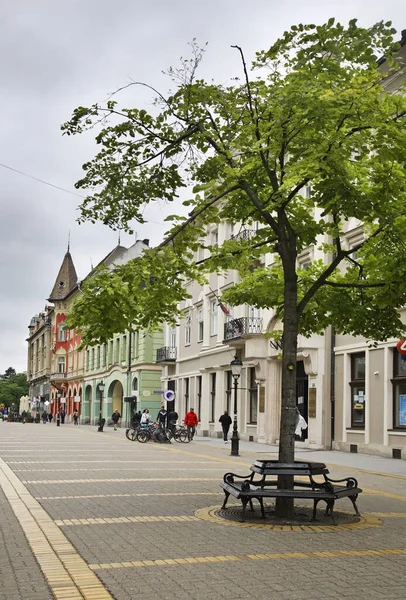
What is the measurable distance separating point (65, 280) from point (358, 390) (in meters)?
84.7

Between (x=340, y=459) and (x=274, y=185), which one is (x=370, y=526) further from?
(x=340, y=459)

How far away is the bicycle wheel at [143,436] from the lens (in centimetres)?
3300

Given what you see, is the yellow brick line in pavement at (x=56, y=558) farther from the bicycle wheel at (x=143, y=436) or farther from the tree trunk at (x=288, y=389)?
the bicycle wheel at (x=143, y=436)

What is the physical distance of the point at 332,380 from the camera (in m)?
28.7

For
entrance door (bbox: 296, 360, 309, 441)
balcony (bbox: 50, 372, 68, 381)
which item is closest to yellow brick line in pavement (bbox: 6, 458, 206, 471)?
entrance door (bbox: 296, 360, 309, 441)

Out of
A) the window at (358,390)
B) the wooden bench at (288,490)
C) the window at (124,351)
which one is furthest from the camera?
the window at (124,351)

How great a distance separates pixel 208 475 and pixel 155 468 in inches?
74.2

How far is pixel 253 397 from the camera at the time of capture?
1443 inches

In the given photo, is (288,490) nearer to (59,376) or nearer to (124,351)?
(124,351)

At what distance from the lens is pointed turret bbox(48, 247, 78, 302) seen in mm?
107375

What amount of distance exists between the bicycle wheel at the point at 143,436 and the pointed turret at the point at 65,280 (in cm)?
7420

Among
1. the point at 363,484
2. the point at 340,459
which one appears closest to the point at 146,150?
the point at 363,484

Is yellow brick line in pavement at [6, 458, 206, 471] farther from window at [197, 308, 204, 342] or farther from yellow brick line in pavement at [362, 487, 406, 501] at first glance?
window at [197, 308, 204, 342]

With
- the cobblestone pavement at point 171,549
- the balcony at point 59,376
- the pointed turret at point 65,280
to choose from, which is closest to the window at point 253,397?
the cobblestone pavement at point 171,549
